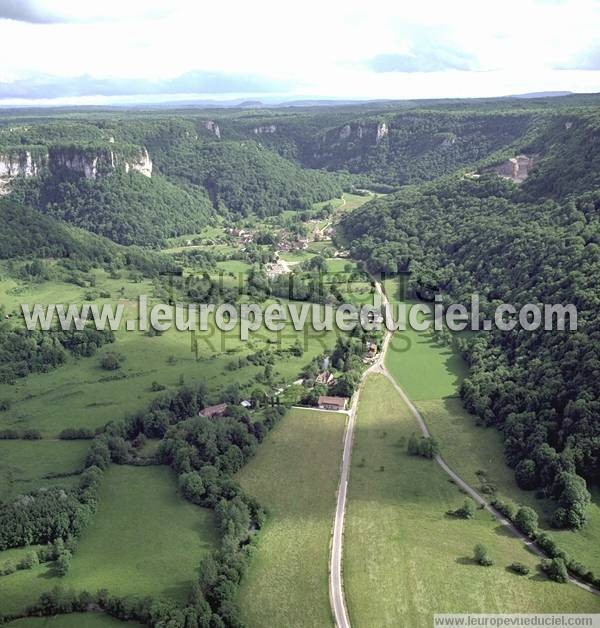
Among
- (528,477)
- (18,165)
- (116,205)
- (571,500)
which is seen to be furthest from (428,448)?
(18,165)

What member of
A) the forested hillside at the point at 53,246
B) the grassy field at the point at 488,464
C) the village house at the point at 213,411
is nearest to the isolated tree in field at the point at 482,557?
the grassy field at the point at 488,464

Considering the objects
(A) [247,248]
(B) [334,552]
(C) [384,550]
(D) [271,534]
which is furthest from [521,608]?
(A) [247,248]

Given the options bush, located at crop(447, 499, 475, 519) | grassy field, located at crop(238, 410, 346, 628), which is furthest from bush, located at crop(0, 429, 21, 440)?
bush, located at crop(447, 499, 475, 519)

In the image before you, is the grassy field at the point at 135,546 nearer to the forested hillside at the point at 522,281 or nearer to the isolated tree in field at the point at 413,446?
the isolated tree in field at the point at 413,446

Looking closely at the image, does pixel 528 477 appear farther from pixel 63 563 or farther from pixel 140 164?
pixel 140 164

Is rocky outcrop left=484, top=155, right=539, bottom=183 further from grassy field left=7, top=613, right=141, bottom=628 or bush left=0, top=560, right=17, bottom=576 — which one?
bush left=0, top=560, right=17, bottom=576
